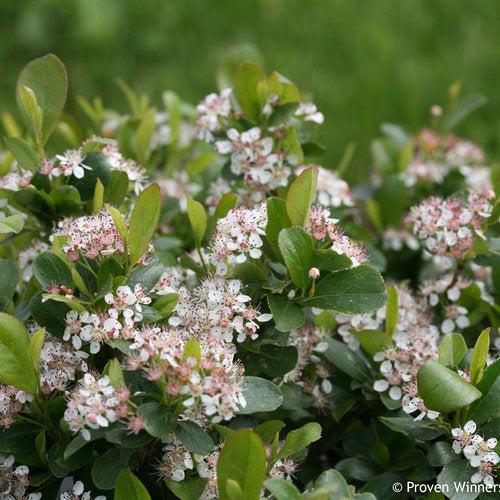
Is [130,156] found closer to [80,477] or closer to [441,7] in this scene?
[80,477]

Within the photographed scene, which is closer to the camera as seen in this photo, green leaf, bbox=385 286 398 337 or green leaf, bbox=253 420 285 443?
green leaf, bbox=253 420 285 443

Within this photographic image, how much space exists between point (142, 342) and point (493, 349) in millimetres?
776

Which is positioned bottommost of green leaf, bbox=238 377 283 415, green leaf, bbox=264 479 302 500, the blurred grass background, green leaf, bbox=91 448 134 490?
the blurred grass background

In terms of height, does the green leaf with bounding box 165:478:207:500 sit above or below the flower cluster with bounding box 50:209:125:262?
below

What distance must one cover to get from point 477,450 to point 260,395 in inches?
13.4

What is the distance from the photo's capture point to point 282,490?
111 cm

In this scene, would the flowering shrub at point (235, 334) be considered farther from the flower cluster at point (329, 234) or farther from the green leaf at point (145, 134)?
the green leaf at point (145, 134)

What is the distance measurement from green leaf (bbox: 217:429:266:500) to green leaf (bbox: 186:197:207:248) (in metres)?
0.49

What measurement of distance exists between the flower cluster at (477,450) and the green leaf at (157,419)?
0.44m

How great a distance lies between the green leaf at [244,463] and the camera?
1121 millimetres

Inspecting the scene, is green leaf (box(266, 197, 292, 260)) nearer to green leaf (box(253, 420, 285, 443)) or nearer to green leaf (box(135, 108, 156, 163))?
green leaf (box(253, 420, 285, 443))

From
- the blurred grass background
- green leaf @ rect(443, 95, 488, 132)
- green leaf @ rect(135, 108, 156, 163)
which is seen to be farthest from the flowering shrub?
the blurred grass background

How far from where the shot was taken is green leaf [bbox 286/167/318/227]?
1.31m

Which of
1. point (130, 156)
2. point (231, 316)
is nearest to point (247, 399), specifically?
point (231, 316)
